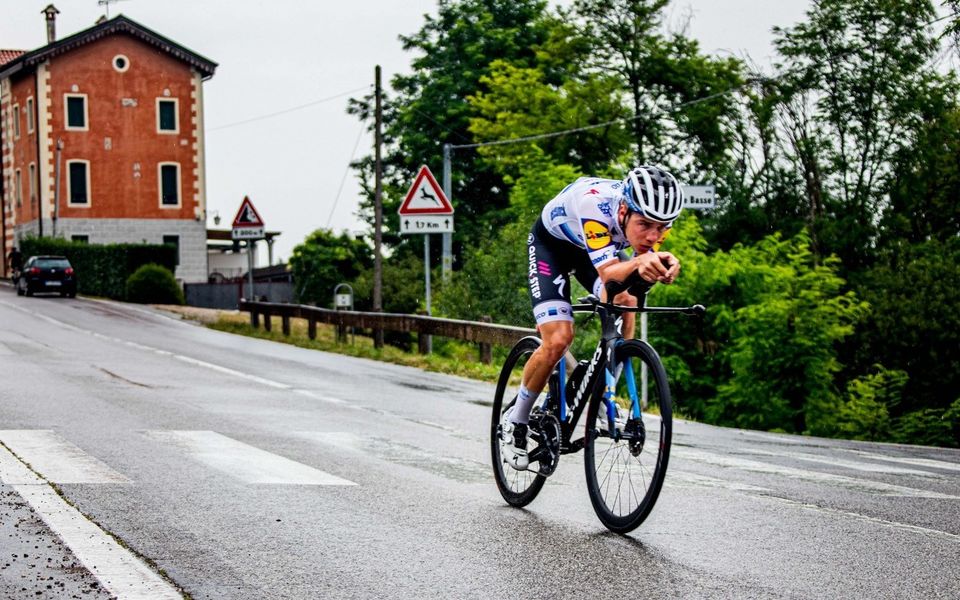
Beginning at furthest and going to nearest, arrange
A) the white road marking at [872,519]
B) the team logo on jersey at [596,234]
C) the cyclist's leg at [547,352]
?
the cyclist's leg at [547,352], the white road marking at [872,519], the team logo on jersey at [596,234]

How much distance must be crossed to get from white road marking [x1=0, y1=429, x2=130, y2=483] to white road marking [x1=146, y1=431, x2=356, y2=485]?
2.24 feet

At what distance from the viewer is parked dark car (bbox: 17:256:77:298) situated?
4709 centimetres

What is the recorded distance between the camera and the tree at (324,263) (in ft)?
180

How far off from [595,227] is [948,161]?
38.2 m

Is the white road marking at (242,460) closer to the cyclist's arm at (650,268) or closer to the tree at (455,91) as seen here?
the cyclist's arm at (650,268)

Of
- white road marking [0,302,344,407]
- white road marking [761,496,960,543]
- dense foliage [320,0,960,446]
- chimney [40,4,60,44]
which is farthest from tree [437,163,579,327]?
chimney [40,4,60,44]

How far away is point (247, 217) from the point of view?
29.4 metres

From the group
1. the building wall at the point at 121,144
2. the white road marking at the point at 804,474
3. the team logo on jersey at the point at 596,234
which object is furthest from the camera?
the building wall at the point at 121,144

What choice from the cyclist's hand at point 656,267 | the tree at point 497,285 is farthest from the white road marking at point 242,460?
the tree at point 497,285

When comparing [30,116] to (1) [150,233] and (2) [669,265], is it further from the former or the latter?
(2) [669,265]

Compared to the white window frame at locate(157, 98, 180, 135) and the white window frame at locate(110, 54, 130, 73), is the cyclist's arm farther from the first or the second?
the white window frame at locate(110, 54, 130, 73)

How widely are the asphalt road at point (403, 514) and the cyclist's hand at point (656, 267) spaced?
117 centimetres

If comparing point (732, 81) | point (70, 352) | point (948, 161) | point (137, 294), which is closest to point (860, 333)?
point (948, 161)

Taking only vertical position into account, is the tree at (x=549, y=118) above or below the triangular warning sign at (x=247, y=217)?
above
